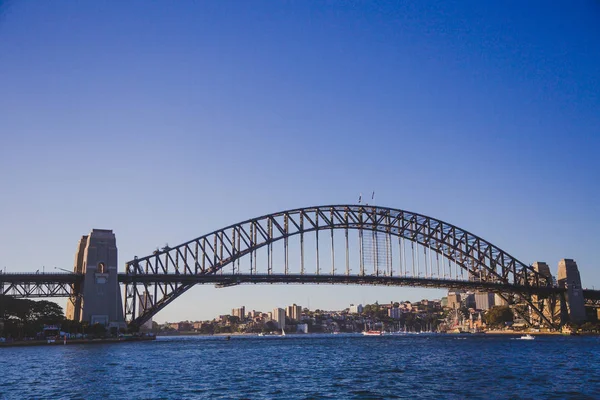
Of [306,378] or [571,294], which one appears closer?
[306,378]

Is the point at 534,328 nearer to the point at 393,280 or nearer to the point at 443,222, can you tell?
the point at 443,222

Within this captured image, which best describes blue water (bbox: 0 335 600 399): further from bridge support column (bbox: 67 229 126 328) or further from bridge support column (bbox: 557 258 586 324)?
bridge support column (bbox: 557 258 586 324)

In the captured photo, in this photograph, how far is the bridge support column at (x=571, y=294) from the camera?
430 ft

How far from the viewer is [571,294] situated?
131500 mm

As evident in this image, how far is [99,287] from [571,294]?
9466 centimetres

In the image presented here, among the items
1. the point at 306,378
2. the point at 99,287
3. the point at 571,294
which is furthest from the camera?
the point at 571,294

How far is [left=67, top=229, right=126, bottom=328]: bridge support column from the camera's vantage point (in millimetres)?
93750

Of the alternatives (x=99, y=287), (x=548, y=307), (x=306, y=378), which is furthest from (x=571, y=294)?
(x=306, y=378)

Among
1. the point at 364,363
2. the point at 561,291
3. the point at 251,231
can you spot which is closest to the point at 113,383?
the point at 364,363

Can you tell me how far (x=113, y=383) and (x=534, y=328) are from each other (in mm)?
120816

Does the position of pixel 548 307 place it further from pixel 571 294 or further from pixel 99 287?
pixel 99 287

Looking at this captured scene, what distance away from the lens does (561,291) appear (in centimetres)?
13225

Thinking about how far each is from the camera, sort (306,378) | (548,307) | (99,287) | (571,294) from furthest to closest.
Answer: (548,307) < (571,294) < (99,287) < (306,378)

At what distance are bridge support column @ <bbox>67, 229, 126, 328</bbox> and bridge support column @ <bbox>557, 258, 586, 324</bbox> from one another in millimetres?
90004
